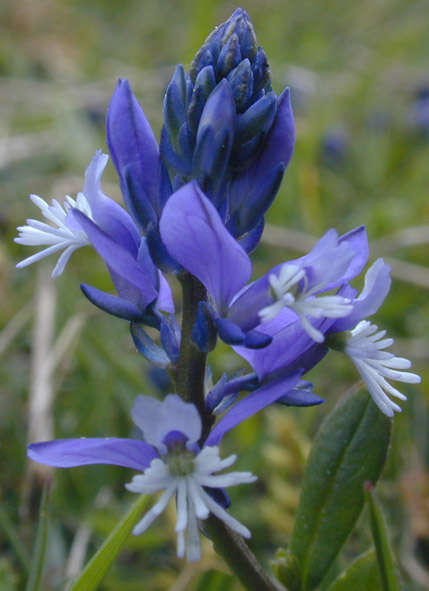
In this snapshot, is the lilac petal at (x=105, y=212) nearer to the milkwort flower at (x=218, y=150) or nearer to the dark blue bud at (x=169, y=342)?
the milkwort flower at (x=218, y=150)

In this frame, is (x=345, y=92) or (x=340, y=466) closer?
(x=340, y=466)

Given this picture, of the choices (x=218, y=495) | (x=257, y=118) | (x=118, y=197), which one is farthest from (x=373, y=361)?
(x=118, y=197)

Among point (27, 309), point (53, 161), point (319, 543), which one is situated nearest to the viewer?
point (319, 543)

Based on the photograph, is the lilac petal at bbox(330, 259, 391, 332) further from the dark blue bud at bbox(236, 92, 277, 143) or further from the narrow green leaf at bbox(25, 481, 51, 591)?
the narrow green leaf at bbox(25, 481, 51, 591)

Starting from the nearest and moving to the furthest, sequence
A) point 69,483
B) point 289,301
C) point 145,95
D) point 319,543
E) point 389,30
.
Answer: point 289,301, point 319,543, point 69,483, point 145,95, point 389,30

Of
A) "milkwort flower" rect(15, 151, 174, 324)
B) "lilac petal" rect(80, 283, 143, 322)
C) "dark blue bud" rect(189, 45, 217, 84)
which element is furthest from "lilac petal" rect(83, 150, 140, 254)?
"dark blue bud" rect(189, 45, 217, 84)

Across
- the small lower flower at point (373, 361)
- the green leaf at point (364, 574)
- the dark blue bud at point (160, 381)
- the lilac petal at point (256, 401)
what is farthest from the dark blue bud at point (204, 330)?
the dark blue bud at point (160, 381)

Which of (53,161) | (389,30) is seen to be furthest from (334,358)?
(389,30)

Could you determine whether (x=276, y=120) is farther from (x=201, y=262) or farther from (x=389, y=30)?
(x=389, y=30)
